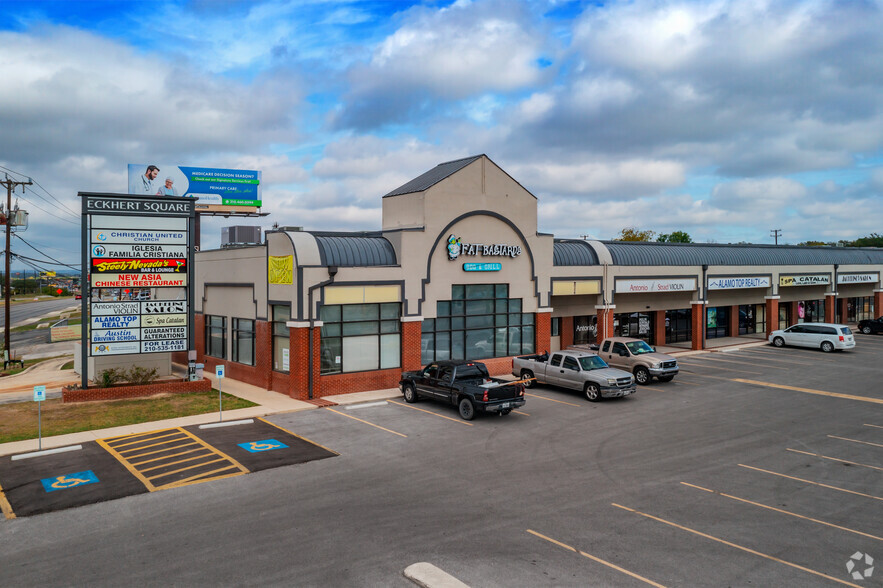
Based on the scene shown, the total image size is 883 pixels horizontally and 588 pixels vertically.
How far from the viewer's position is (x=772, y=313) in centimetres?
4484

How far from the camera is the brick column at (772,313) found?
147 feet

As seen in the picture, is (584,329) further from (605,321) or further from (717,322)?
(717,322)

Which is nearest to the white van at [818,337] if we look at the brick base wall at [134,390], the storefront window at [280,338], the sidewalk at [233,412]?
the sidewalk at [233,412]

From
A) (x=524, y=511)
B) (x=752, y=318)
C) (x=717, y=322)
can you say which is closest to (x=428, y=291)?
(x=524, y=511)

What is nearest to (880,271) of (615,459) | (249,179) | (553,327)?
(553,327)

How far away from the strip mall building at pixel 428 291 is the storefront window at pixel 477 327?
0.06 metres

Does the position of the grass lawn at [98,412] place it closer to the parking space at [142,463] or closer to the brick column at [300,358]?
the brick column at [300,358]

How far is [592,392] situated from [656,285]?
648 inches

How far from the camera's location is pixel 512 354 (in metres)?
31.0

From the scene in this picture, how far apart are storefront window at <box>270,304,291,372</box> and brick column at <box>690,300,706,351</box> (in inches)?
1061

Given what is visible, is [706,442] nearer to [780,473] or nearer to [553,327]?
[780,473]

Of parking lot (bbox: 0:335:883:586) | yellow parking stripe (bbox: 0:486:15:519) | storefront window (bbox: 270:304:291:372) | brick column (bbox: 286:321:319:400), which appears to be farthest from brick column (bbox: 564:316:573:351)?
yellow parking stripe (bbox: 0:486:15:519)

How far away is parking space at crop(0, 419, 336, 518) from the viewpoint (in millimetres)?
13773

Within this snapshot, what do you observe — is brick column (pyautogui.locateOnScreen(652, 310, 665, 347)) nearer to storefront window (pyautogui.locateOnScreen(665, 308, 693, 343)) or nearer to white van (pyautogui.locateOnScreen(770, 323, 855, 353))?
storefront window (pyautogui.locateOnScreen(665, 308, 693, 343))
